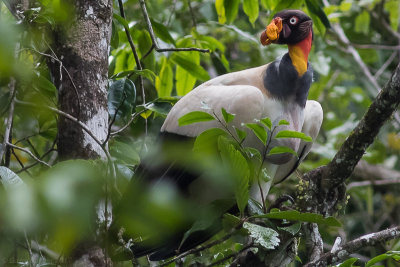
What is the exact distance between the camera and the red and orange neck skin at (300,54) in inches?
144

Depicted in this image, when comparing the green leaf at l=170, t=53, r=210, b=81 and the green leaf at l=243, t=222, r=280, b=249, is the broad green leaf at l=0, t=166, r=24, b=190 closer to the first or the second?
the green leaf at l=243, t=222, r=280, b=249

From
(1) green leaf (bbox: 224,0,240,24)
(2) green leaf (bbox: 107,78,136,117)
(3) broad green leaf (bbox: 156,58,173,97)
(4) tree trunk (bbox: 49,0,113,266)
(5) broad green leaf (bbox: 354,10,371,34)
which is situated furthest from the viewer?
(5) broad green leaf (bbox: 354,10,371,34)

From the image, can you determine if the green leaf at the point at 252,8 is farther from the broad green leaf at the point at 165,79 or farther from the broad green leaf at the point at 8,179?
the broad green leaf at the point at 8,179

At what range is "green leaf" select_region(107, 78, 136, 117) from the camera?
9.96 ft

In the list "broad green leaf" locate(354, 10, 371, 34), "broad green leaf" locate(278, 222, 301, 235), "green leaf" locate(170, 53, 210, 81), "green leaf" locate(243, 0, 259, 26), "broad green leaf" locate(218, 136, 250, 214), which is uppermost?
"green leaf" locate(243, 0, 259, 26)

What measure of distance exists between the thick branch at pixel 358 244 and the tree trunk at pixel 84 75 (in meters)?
0.98

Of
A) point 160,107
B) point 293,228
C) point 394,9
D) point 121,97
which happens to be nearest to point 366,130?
point 293,228

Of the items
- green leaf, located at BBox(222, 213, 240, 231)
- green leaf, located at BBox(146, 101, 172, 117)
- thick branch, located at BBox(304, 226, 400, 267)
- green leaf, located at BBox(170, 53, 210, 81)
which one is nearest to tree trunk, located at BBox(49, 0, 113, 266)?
green leaf, located at BBox(146, 101, 172, 117)

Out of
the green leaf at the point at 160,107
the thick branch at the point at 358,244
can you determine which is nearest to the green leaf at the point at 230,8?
the green leaf at the point at 160,107

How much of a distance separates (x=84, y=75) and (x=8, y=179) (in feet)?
2.90

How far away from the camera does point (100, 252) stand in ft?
8.09

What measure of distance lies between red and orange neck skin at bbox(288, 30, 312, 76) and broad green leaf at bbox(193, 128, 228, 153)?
127 centimetres

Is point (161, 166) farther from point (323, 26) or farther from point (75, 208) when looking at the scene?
point (75, 208)

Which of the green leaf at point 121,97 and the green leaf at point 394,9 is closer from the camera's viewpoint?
the green leaf at point 121,97
